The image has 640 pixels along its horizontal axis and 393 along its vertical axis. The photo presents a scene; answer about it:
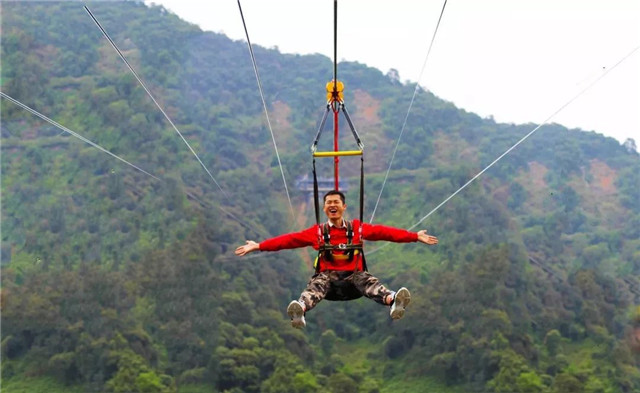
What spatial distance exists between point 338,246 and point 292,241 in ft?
1.42

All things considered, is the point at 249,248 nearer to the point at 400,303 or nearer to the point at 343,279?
the point at 343,279

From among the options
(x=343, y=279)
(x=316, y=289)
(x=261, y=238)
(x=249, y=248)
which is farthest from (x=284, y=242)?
(x=261, y=238)

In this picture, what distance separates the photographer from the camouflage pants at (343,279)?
29.7 ft

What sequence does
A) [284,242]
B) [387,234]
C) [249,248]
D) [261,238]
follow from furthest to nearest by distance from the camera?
[261,238] → [387,234] → [284,242] → [249,248]

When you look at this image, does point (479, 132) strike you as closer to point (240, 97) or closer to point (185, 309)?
point (240, 97)

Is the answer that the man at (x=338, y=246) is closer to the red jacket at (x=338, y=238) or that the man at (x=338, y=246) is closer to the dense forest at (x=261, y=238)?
the red jacket at (x=338, y=238)

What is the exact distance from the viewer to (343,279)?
375 inches

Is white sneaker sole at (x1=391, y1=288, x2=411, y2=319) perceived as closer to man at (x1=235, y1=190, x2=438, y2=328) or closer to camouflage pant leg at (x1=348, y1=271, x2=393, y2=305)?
man at (x1=235, y1=190, x2=438, y2=328)

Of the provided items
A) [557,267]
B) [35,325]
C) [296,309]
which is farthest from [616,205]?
[296,309]

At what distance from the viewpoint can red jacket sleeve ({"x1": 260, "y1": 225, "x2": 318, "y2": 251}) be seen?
9.05m

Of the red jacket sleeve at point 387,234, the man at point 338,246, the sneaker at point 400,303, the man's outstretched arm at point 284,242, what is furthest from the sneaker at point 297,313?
the red jacket sleeve at point 387,234

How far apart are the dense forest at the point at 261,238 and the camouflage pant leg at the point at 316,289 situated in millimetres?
41397

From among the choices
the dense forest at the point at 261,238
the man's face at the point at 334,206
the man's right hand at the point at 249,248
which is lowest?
the man's right hand at the point at 249,248

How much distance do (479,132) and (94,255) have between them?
152 ft
